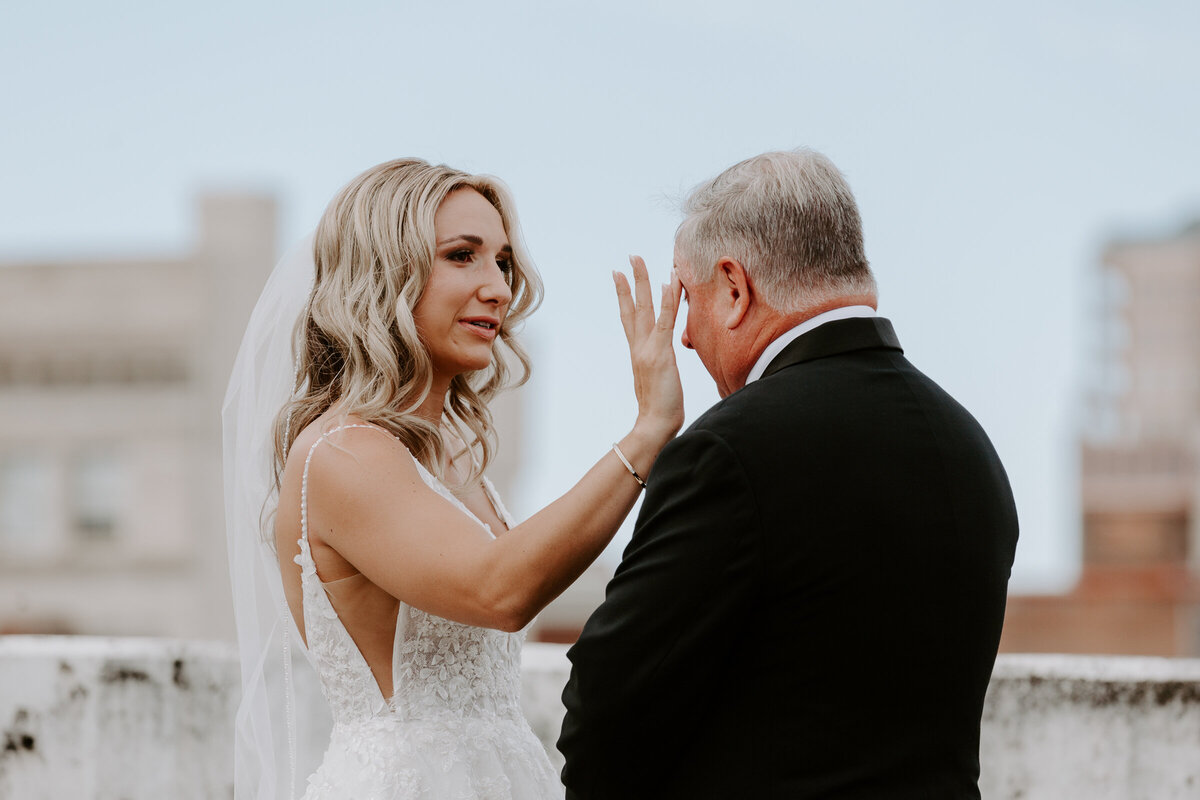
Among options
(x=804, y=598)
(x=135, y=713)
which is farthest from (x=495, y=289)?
(x=135, y=713)

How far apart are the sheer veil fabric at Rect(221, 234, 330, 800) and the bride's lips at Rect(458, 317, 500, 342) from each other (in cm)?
40

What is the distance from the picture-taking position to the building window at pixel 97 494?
82.3ft

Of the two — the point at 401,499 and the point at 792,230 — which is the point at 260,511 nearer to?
the point at 401,499

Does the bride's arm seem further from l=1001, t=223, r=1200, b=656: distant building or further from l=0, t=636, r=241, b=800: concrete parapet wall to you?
l=1001, t=223, r=1200, b=656: distant building

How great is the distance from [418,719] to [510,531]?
0.61 meters

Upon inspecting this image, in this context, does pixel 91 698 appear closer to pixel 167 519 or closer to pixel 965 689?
pixel 965 689

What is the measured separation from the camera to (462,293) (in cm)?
272

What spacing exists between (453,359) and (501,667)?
68 centimetres

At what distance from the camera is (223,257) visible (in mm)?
25688

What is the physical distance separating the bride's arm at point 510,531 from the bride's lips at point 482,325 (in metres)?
0.40

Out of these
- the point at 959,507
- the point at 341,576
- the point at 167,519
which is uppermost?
the point at 959,507

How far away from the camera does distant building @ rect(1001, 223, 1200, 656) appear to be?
1246 inches

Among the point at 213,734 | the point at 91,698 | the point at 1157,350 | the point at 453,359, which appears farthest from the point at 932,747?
the point at 1157,350

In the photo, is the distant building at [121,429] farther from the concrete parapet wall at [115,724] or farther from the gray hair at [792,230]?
the gray hair at [792,230]
